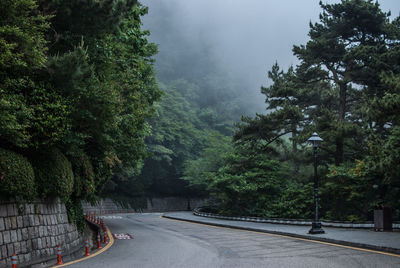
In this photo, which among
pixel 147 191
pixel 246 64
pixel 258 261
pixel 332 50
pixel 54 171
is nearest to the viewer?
pixel 258 261

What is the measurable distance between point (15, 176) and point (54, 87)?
2750 millimetres

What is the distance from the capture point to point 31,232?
11016mm

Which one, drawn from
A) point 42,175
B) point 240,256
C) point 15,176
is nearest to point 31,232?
point 42,175

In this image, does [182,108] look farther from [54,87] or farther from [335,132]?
[54,87]

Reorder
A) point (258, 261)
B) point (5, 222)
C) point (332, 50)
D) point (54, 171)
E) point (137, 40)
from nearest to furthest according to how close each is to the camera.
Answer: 1. point (5, 222)
2. point (258, 261)
3. point (54, 171)
4. point (137, 40)
5. point (332, 50)

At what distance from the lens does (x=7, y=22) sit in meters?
10.3

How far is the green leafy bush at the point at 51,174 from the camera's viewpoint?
12.1 meters

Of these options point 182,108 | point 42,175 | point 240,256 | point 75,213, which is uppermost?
point 182,108

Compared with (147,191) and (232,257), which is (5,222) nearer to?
(232,257)

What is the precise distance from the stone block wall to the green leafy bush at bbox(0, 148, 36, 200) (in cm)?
46

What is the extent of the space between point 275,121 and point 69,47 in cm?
1883

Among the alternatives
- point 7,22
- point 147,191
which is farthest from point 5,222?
point 147,191

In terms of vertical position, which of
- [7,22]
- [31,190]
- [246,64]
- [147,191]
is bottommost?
[147,191]

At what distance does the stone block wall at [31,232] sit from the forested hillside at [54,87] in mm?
438
